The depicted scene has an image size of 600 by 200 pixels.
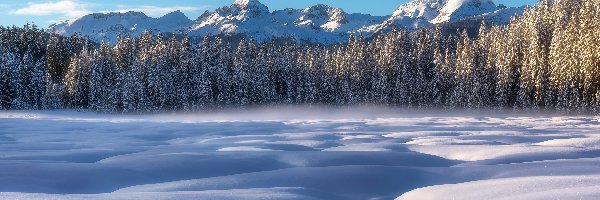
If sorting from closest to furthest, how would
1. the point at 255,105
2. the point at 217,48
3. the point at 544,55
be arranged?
the point at 544,55
the point at 255,105
the point at 217,48

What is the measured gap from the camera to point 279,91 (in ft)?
174

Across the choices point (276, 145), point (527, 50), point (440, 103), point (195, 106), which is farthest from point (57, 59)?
point (276, 145)

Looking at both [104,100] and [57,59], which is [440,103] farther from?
[57,59]

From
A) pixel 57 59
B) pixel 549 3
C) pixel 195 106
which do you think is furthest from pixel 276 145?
pixel 57 59

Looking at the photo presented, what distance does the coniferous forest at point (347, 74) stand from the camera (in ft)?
121

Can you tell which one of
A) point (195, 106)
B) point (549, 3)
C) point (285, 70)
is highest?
point (549, 3)

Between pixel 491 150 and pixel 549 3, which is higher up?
pixel 549 3

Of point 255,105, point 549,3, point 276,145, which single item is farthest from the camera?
point 255,105

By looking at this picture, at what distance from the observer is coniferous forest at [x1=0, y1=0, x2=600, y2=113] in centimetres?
3691

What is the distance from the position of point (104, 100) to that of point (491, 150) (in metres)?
43.8

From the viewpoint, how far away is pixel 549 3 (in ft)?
145

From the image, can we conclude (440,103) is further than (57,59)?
No

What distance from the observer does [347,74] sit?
53.1 metres

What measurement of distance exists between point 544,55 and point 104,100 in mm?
36644
